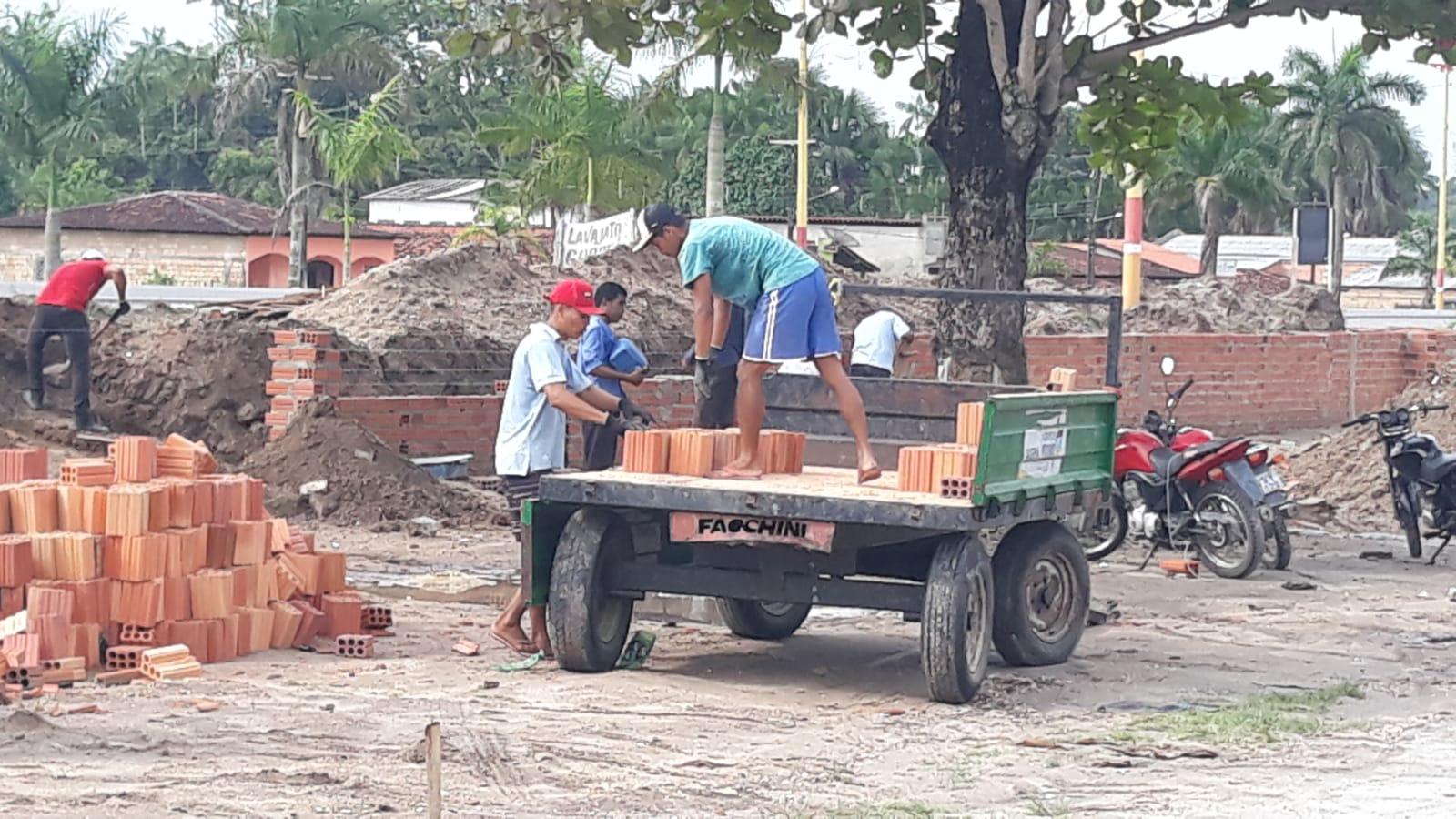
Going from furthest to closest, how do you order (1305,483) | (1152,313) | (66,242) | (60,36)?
(66,242)
(60,36)
(1152,313)
(1305,483)

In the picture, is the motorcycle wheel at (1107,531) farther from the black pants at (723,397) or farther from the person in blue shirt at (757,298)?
the person in blue shirt at (757,298)

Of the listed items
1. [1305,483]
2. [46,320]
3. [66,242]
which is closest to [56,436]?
[46,320]

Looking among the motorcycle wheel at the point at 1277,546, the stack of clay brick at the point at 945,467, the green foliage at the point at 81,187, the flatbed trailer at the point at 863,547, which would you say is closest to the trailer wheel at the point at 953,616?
the flatbed trailer at the point at 863,547

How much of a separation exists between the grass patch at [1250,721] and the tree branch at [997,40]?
258 inches

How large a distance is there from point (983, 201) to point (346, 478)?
5095 mm

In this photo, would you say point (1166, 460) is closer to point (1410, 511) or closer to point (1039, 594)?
point (1410, 511)

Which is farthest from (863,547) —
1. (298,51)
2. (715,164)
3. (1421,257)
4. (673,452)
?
(1421,257)

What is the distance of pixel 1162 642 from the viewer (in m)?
10.7

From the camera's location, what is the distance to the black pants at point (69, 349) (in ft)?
53.7

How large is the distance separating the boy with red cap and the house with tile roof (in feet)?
123

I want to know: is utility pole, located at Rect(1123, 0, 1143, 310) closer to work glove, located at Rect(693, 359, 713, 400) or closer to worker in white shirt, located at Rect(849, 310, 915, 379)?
worker in white shirt, located at Rect(849, 310, 915, 379)

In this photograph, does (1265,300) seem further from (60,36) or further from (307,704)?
(307,704)

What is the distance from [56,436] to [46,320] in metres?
1.03

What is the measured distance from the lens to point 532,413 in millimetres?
9719
